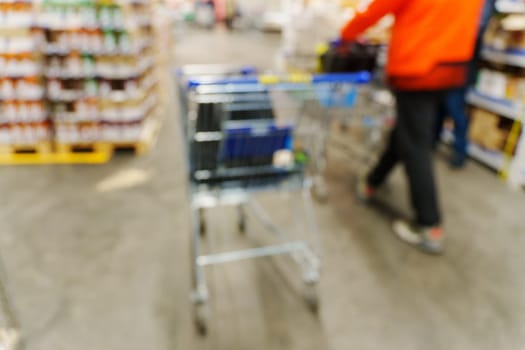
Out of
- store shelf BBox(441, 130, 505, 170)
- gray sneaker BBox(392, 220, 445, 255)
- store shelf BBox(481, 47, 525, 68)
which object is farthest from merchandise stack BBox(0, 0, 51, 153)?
store shelf BBox(441, 130, 505, 170)

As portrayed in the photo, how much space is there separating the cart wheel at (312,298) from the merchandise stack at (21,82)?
9.91ft

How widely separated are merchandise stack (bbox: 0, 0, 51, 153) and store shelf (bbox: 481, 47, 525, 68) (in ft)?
13.9

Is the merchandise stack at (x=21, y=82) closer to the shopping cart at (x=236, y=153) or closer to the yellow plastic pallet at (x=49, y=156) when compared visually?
the yellow plastic pallet at (x=49, y=156)

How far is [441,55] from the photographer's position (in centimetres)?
238

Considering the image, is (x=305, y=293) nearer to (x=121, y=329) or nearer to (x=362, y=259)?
(x=362, y=259)

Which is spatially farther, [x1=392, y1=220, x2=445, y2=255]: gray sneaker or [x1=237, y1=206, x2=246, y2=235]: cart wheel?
[x1=237, y1=206, x2=246, y2=235]: cart wheel

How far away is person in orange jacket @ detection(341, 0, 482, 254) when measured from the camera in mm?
2273

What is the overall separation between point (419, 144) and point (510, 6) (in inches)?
84.1

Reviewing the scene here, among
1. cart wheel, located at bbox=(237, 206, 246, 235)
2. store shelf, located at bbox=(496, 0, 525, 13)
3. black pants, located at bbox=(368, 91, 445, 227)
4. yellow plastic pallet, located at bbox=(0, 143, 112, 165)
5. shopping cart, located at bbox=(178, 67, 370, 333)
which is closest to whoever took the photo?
shopping cart, located at bbox=(178, 67, 370, 333)

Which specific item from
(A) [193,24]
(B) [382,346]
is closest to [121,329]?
(B) [382,346]

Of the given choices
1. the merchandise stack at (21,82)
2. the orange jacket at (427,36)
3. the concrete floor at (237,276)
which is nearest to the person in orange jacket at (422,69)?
the orange jacket at (427,36)

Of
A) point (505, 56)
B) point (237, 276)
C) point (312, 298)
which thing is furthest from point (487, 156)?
point (237, 276)

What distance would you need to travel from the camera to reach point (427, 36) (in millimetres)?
2316

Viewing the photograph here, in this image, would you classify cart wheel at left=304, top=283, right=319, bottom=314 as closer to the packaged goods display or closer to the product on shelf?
the packaged goods display
